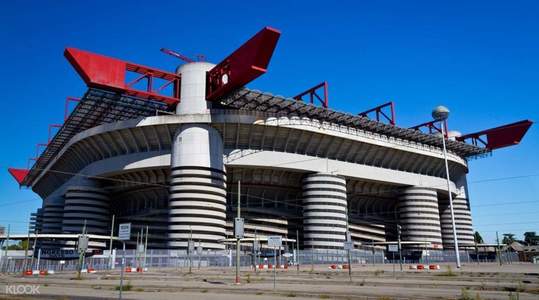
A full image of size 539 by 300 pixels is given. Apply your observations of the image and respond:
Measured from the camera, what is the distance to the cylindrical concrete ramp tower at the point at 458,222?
9338 centimetres

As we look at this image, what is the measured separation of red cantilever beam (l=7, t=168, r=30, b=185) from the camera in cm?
11522

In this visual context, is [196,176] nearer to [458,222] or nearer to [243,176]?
[243,176]

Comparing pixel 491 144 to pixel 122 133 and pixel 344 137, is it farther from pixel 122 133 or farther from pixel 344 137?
pixel 122 133

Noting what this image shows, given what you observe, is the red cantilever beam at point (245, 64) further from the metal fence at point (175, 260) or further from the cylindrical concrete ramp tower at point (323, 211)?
the cylindrical concrete ramp tower at point (323, 211)

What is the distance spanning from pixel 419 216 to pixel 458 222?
16621mm

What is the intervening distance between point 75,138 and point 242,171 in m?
26.9

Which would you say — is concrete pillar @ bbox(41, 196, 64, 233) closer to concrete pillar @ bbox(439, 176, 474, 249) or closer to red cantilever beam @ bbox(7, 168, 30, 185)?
red cantilever beam @ bbox(7, 168, 30, 185)

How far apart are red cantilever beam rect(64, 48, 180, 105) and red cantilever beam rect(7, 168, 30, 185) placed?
234 ft

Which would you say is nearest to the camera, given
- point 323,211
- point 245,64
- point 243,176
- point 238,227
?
point 238,227

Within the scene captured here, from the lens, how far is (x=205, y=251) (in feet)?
200

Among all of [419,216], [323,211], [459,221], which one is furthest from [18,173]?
[459,221]

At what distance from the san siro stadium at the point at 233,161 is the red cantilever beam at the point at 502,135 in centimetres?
26

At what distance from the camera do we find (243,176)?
71.6 m

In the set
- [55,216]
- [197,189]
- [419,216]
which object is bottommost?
[419,216]
